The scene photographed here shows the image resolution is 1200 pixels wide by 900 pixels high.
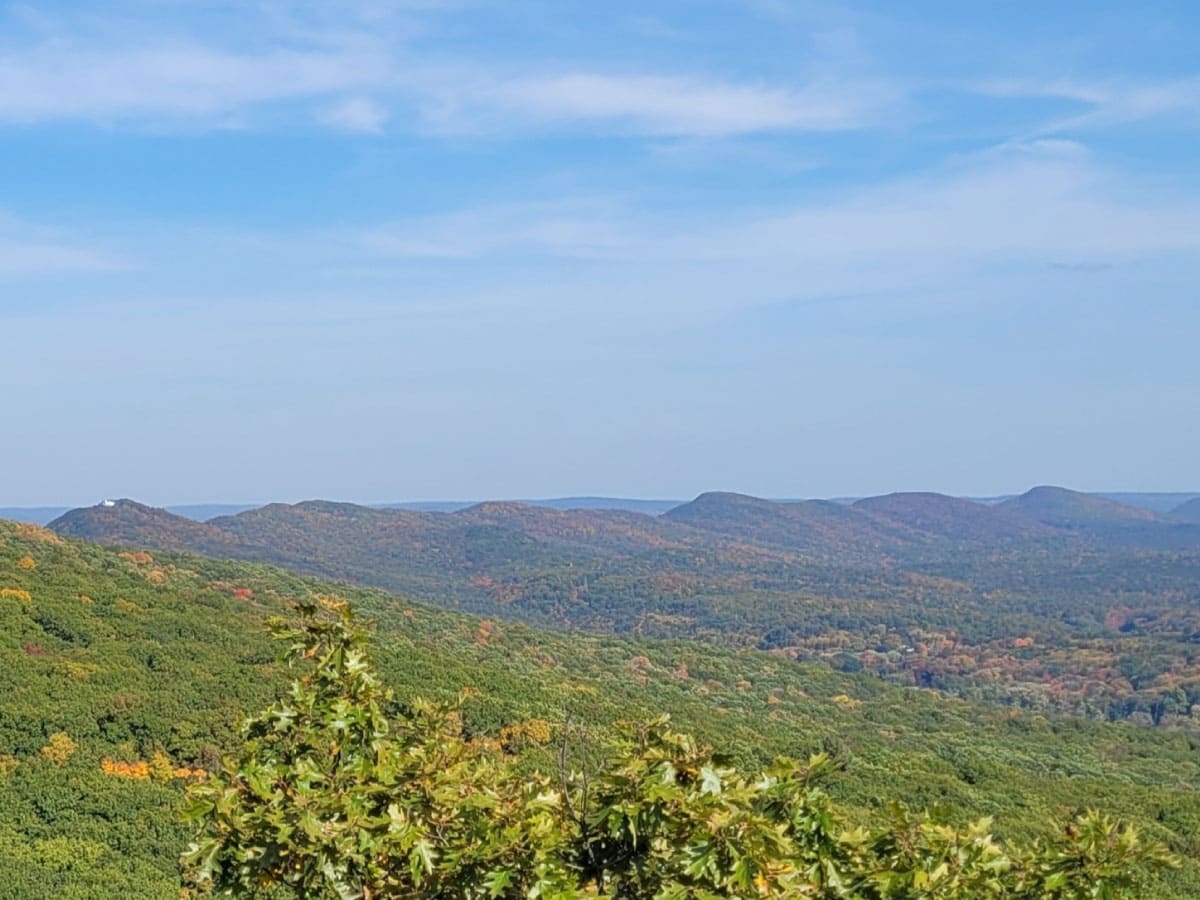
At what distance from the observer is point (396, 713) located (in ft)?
26.0

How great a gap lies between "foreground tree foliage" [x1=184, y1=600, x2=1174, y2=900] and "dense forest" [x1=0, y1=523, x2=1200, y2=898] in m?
0.38

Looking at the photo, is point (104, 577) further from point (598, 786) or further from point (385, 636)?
point (598, 786)

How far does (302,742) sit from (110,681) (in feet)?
90.9

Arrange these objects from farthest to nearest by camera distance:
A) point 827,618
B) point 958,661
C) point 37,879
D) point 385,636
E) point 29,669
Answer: point 827,618, point 958,661, point 385,636, point 29,669, point 37,879

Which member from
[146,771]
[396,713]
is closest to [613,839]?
[396,713]

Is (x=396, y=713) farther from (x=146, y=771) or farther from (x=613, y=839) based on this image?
(x=146, y=771)

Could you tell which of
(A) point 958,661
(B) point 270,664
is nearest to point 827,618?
(A) point 958,661

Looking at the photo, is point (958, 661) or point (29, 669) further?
point (958, 661)

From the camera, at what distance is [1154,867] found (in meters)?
6.19

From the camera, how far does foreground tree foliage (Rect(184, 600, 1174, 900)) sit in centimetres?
557

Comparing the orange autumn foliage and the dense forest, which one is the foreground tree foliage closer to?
the dense forest

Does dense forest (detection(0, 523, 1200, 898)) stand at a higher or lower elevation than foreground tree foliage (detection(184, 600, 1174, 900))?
lower

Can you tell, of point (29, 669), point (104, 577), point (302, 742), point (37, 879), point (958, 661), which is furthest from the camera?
point (958, 661)

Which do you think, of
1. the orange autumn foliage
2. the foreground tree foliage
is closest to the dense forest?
the orange autumn foliage
